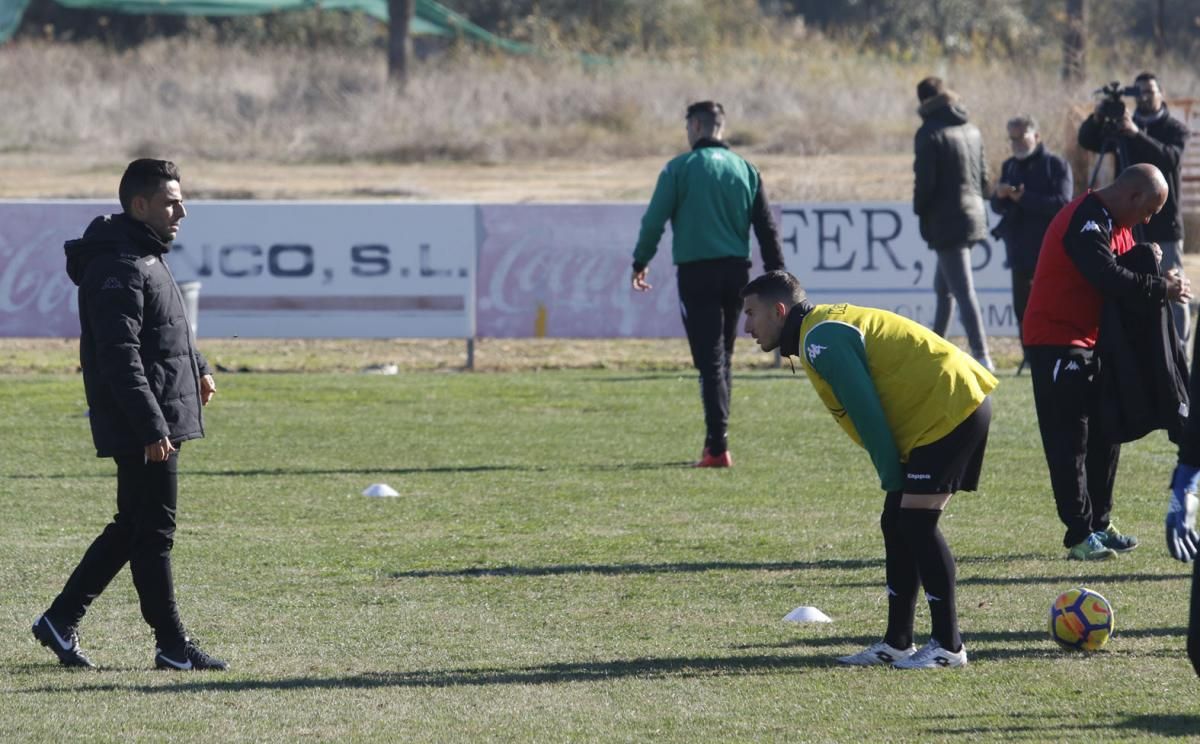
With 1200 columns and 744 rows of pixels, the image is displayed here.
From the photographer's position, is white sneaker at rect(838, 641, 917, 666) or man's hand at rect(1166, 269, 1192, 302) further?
man's hand at rect(1166, 269, 1192, 302)

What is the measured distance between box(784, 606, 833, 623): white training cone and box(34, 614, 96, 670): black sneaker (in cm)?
262

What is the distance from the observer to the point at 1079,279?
808 centimetres

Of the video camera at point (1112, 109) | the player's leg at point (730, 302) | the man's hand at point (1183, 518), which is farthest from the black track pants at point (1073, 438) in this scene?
the player's leg at point (730, 302)

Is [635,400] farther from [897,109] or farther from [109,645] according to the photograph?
[897,109]

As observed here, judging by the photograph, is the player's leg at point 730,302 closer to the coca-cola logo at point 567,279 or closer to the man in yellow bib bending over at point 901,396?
the man in yellow bib bending over at point 901,396

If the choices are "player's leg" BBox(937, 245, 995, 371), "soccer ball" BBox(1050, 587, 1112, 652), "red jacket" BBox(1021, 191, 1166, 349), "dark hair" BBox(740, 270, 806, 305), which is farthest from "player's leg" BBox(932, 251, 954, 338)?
"dark hair" BBox(740, 270, 806, 305)

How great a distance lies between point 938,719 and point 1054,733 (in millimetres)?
358

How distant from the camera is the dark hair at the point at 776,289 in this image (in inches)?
252

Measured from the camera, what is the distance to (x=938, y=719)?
19.7ft

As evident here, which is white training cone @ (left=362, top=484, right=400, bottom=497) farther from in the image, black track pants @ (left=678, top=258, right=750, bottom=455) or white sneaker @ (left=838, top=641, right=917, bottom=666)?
white sneaker @ (left=838, top=641, right=917, bottom=666)

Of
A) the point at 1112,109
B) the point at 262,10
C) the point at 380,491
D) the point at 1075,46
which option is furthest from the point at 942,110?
the point at 262,10

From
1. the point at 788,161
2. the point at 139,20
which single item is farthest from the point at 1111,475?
the point at 139,20

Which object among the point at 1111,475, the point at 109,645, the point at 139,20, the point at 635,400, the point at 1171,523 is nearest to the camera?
the point at 1171,523

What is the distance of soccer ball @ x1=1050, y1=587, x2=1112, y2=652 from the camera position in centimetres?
690
